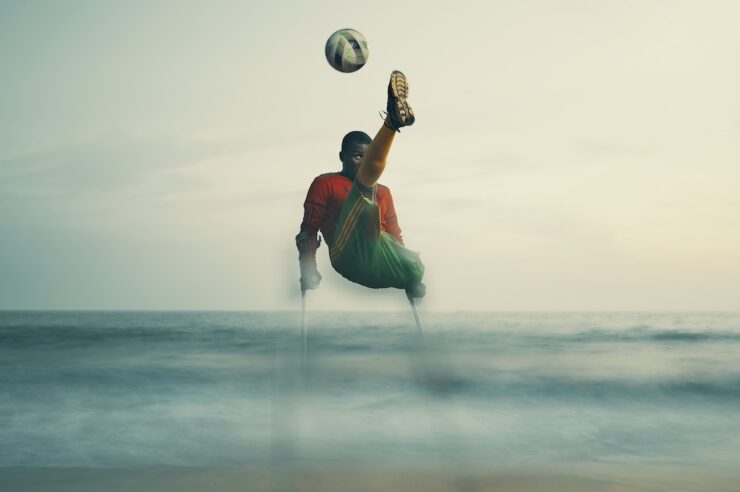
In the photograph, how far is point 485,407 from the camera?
16672 millimetres

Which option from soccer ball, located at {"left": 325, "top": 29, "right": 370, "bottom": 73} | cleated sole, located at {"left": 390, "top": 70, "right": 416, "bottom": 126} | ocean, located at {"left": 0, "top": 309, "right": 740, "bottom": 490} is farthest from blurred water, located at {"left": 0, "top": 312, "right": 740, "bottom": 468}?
soccer ball, located at {"left": 325, "top": 29, "right": 370, "bottom": 73}

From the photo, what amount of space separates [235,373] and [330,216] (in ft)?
56.8

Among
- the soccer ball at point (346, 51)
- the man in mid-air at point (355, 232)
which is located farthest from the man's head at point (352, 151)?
the soccer ball at point (346, 51)

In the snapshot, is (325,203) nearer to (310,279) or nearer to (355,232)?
(355,232)

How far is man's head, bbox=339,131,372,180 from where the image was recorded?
4.89 meters

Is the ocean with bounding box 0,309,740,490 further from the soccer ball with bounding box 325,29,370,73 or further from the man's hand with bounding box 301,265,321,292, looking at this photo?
the soccer ball with bounding box 325,29,370,73

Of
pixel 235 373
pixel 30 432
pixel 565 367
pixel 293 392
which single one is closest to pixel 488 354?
pixel 565 367

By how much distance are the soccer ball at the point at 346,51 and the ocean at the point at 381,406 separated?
1.65 m

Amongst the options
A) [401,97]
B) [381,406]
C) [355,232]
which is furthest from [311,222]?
[381,406]

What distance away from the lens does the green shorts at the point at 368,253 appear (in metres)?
4.74

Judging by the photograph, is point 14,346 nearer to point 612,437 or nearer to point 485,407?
point 485,407

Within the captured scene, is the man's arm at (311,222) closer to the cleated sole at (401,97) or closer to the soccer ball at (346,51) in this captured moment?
the soccer ball at (346,51)

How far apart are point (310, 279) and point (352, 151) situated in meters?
0.82

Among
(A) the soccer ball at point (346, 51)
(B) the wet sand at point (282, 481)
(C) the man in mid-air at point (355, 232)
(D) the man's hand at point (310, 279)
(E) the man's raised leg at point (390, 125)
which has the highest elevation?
(A) the soccer ball at point (346, 51)
